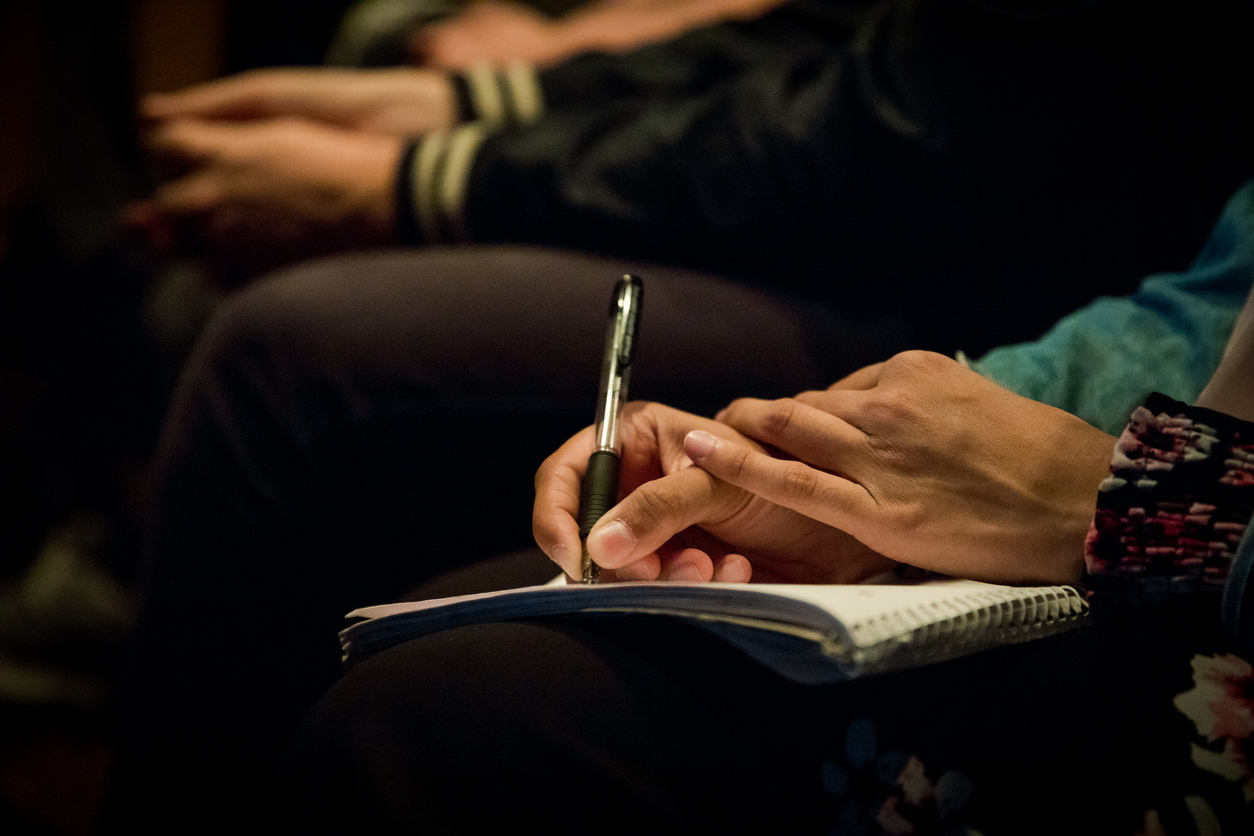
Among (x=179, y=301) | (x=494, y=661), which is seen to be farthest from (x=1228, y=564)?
(x=179, y=301)

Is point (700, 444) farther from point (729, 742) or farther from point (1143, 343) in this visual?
point (1143, 343)

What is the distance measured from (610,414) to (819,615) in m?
0.16

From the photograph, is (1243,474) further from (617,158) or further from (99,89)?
Result: (99,89)

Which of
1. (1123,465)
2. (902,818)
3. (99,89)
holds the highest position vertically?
(99,89)

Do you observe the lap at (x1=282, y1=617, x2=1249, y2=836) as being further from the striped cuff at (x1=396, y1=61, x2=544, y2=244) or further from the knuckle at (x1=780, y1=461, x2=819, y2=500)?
the striped cuff at (x1=396, y1=61, x2=544, y2=244)

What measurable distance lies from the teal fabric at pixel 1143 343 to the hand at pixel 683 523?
11cm

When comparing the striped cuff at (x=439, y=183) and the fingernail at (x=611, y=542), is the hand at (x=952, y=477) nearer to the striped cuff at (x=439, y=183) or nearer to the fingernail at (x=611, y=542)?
the fingernail at (x=611, y=542)

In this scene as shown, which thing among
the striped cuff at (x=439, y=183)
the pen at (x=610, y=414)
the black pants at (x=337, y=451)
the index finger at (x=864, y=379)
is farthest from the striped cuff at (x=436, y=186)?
the index finger at (x=864, y=379)

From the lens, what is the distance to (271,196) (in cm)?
69

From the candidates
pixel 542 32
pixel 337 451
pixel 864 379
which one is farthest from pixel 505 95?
pixel 864 379

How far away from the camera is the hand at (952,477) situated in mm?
336

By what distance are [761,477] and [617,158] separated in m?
0.35

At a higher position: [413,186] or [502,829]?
[413,186]

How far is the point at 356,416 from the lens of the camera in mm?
506
